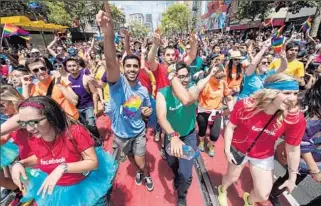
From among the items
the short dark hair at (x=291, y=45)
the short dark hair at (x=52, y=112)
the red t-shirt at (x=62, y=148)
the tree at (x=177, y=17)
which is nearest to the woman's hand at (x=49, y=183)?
the red t-shirt at (x=62, y=148)

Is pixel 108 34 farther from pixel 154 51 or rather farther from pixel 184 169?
pixel 184 169

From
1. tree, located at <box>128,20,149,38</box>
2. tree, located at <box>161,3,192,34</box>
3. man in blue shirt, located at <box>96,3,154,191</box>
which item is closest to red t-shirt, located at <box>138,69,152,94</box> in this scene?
man in blue shirt, located at <box>96,3,154,191</box>

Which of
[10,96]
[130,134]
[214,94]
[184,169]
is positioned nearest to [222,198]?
[184,169]

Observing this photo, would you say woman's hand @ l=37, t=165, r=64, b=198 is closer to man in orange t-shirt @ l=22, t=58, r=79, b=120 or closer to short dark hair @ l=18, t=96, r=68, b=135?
short dark hair @ l=18, t=96, r=68, b=135

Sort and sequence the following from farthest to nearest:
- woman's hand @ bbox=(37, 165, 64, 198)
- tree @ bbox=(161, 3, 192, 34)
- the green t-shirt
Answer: tree @ bbox=(161, 3, 192, 34) < the green t-shirt < woman's hand @ bbox=(37, 165, 64, 198)

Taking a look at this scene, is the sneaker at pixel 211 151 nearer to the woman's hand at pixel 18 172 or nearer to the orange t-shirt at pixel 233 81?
the orange t-shirt at pixel 233 81

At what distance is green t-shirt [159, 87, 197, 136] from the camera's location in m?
2.57

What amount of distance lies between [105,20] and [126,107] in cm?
111

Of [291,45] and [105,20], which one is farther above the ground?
[105,20]

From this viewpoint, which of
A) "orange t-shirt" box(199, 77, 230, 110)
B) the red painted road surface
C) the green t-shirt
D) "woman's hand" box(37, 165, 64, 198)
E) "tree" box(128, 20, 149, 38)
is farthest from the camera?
"tree" box(128, 20, 149, 38)

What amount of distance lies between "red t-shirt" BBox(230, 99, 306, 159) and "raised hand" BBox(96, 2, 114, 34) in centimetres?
162

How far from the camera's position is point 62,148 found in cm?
185

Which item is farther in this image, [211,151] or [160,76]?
[211,151]

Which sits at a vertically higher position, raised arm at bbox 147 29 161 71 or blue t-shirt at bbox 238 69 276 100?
raised arm at bbox 147 29 161 71
